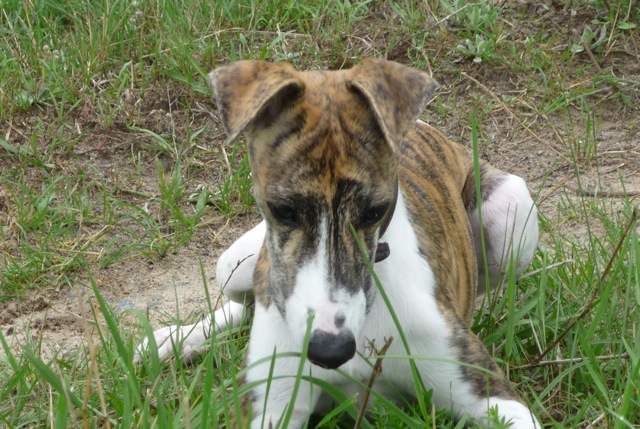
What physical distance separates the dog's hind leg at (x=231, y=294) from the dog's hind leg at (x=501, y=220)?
920mm

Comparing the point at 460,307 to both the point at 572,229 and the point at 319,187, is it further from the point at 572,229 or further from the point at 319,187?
the point at 572,229

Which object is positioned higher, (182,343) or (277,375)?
(277,375)

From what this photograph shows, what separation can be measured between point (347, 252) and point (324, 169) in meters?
0.24

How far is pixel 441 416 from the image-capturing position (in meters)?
3.20

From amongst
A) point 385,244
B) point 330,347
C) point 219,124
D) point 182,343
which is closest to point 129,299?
point 182,343

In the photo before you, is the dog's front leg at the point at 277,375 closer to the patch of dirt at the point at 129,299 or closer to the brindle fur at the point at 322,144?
the brindle fur at the point at 322,144

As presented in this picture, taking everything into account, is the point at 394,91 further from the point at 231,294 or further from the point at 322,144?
the point at 231,294

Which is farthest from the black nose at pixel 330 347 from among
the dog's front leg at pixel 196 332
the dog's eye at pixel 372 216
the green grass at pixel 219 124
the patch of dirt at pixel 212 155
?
the patch of dirt at pixel 212 155

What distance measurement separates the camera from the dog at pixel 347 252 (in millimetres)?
2811

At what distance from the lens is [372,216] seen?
2.92 meters

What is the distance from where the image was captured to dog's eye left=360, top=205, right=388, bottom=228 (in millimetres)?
2895

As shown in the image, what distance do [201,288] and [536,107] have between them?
233 cm

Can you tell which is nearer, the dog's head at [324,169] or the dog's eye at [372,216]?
the dog's head at [324,169]

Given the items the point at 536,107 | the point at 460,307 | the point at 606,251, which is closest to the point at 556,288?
the point at 606,251
